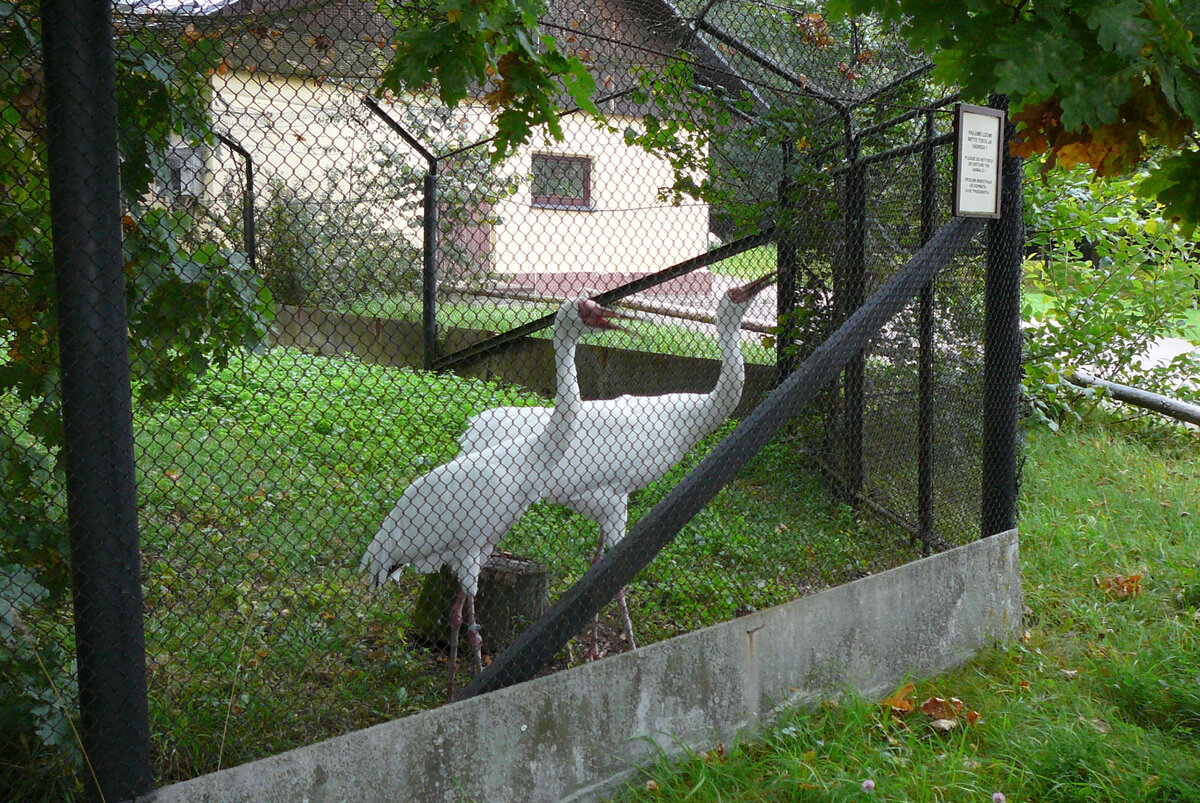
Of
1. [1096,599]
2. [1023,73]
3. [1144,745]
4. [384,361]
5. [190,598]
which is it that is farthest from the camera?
[384,361]

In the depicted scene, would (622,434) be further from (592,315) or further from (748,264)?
(748,264)

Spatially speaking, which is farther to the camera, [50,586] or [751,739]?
[751,739]

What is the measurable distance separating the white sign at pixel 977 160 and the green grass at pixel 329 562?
1.64 m

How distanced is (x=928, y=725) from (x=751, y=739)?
2.10 ft

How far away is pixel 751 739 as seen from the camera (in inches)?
134

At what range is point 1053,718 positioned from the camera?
3.54 metres

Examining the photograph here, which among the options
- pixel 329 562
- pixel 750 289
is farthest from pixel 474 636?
pixel 750 289

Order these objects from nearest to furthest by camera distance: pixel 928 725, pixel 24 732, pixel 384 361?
pixel 24 732, pixel 928 725, pixel 384 361

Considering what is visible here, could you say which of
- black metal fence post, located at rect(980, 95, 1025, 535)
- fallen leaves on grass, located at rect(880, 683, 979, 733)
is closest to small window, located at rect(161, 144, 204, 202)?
fallen leaves on grass, located at rect(880, 683, 979, 733)

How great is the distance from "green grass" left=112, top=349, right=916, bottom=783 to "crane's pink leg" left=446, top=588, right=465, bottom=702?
0.12m

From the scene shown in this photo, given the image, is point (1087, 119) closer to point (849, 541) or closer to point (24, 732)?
point (24, 732)

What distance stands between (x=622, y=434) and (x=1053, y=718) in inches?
74.2

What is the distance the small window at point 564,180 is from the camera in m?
4.78

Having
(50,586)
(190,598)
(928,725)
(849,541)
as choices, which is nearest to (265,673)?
(190,598)
